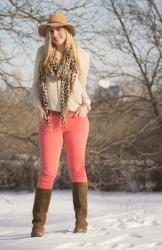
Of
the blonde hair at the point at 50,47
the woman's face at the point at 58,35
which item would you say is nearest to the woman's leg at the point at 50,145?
the blonde hair at the point at 50,47

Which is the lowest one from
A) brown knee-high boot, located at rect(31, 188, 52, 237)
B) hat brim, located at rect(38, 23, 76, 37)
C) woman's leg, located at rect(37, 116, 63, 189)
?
brown knee-high boot, located at rect(31, 188, 52, 237)

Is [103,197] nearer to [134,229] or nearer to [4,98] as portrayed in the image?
[4,98]

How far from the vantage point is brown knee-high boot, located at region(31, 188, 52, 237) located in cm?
351

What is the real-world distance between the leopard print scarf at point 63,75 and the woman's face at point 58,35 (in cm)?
6

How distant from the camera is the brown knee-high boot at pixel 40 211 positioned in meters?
3.51

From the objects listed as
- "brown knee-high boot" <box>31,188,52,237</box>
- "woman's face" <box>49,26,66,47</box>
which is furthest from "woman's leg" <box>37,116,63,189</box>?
"woman's face" <box>49,26,66,47</box>

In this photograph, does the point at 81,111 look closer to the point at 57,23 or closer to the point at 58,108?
the point at 58,108

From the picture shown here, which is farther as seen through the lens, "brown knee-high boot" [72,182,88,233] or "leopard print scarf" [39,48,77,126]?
"brown knee-high boot" [72,182,88,233]

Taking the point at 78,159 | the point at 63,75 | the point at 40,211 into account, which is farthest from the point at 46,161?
the point at 63,75

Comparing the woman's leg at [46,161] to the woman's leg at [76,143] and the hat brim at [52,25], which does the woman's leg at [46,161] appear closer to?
the woman's leg at [76,143]

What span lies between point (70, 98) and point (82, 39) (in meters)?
5.50

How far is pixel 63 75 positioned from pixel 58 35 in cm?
27

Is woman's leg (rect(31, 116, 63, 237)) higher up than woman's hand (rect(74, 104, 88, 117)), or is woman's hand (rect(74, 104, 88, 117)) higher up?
woman's hand (rect(74, 104, 88, 117))

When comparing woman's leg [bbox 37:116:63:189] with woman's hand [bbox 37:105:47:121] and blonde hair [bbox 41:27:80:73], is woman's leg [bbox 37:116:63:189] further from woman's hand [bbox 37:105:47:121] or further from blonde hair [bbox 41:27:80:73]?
blonde hair [bbox 41:27:80:73]
